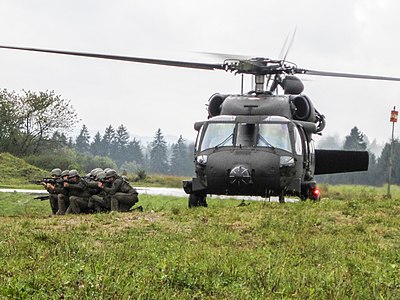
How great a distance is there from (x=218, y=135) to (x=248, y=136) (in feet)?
2.27

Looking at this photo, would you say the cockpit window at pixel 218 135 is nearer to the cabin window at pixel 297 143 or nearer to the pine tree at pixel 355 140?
the cabin window at pixel 297 143

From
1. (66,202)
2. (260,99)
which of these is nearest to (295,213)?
(260,99)

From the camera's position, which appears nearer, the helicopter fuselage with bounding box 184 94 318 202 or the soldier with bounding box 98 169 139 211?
the helicopter fuselage with bounding box 184 94 318 202

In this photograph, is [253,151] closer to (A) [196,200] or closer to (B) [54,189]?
(A) [196,200]

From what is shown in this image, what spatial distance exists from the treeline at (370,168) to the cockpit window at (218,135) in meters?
17.9

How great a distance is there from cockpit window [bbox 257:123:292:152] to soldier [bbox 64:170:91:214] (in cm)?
399

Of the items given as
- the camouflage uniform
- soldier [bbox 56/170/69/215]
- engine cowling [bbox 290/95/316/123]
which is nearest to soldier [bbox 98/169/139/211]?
the camouflage uniform

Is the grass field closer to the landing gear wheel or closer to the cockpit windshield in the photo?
the cockpit windshield

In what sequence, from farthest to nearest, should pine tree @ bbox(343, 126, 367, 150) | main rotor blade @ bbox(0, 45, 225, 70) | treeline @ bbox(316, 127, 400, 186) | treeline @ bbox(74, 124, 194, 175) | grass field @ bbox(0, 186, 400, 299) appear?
treeline @ bbox(74, 124, 194, 175) → pine tree @ bbox(343, 126, 367, 150) → treeline @ bbox(316, 127, 400, 186) → main rotor blade @ bbox(0, 45, 225, 70) → grass field @ bbox(0, 186, 400, 299)

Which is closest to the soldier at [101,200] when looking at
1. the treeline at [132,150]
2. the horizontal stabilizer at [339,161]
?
the horizontal stabilizer at [339,161]

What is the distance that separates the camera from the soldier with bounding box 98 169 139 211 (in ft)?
46.5

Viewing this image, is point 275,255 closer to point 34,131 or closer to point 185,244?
point 185,244

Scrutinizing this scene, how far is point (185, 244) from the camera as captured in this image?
816cm

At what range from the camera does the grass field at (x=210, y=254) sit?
211 inches
